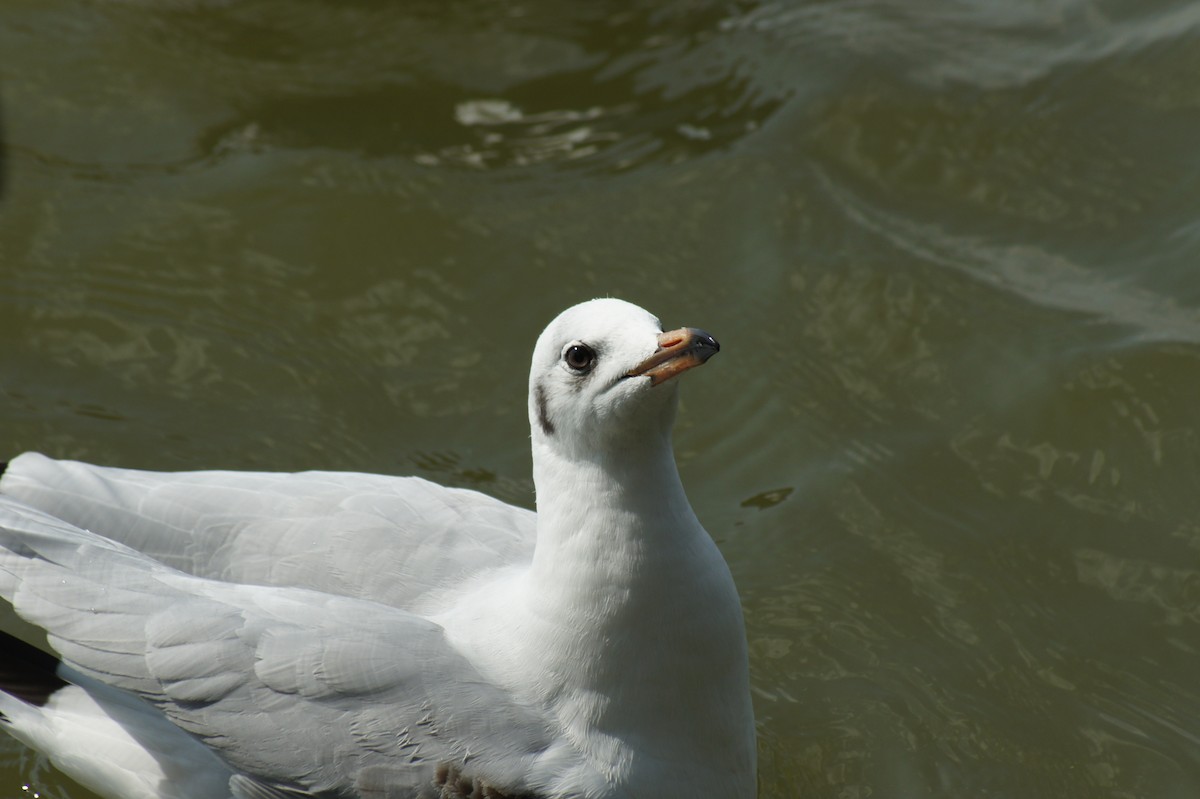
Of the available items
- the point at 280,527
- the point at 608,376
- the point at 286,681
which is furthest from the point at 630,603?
the point at 280,527

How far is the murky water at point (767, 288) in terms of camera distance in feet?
18.1

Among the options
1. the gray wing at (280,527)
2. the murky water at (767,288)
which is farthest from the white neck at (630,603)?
the murky water at (767,288)

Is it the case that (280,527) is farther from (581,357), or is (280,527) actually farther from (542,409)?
(581,357)

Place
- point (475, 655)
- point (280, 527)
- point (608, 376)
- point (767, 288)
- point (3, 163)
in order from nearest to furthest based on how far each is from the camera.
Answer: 1. point (608, 376)
2. point (475, 655)
3. point (280, 527)
4. point (767, 288)
5. point (3, 163)

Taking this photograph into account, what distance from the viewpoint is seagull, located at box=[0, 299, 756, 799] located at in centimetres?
411

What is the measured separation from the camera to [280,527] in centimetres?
466

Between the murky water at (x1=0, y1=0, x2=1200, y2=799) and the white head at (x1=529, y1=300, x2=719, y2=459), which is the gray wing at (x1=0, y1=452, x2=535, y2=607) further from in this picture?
the murky water at (x1=0, y1=0, x2=1200, y2=799)

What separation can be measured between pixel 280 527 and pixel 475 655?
2.58 ft

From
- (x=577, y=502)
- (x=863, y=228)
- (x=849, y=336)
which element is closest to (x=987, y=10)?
(x=863, y=228)

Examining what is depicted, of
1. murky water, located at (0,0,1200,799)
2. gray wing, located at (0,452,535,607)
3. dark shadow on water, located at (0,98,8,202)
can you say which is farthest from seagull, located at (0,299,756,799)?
dark shadow on water, located at (0,98,8,202)

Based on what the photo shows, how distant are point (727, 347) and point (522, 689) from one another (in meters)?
2.83

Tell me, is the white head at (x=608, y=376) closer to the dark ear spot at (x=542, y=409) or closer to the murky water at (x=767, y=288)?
the dark ear spot at (x=542, y=409)

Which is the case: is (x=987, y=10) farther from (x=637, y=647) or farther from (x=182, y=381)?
(x=637, y=647)

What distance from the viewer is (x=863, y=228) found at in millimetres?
7234
